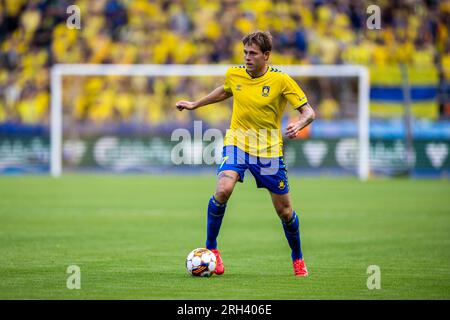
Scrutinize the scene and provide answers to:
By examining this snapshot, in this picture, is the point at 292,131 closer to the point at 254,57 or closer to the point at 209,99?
the point at 254,57

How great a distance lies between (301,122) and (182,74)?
19.2m

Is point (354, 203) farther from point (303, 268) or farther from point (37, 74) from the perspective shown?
point (37, 74)

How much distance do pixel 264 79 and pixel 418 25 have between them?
22.8m

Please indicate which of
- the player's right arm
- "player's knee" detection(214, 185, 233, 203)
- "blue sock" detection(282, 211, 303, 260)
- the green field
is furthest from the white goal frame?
"player's knee" detection(214, 185, 233, 203)

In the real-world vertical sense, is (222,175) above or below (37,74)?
below

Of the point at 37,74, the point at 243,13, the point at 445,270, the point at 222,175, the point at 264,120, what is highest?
the point at 243,13

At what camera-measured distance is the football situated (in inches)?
→ 357

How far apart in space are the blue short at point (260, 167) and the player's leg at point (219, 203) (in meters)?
0.10

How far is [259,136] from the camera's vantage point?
9344 millimetres

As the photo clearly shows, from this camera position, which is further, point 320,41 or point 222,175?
point 320,41

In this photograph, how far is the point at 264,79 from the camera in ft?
30.5

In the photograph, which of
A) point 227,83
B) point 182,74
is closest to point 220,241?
point 227,83
